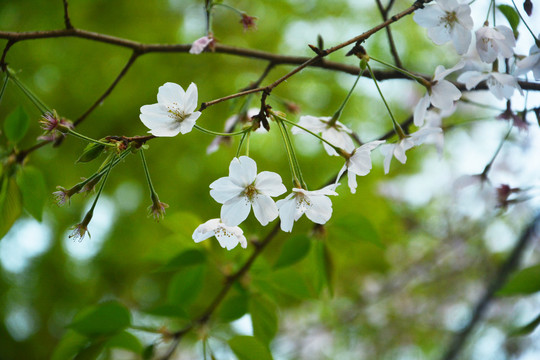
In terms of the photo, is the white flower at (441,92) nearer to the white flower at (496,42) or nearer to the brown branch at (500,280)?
the white flower at (496,42)

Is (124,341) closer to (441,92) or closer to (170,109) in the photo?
(170,109)

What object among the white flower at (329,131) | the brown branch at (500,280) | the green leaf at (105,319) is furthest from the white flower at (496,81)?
the brown branch at (500,280)

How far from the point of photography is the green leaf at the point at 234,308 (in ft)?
2.06

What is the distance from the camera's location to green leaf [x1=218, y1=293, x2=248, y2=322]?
63 centimetres

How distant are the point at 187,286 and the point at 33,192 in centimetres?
25

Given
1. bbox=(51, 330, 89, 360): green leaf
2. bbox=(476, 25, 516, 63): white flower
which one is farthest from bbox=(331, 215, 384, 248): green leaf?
bbox=(51, 330, 89, 360): green leaf

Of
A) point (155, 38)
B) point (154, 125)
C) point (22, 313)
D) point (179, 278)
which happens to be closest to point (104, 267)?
point (22, 313)

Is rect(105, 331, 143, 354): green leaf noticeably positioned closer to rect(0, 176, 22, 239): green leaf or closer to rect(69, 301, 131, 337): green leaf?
rect(69, 301, 131, 337): green leaf

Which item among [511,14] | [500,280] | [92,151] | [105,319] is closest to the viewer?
[92,151]

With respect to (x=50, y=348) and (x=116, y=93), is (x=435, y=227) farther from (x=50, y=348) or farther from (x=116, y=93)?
(x=50, y=348)

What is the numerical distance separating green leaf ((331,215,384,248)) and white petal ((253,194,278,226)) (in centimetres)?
21

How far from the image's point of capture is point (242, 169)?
399 millimetres

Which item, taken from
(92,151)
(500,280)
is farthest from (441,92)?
(500,280)

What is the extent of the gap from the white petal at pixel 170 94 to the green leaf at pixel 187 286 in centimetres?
31
